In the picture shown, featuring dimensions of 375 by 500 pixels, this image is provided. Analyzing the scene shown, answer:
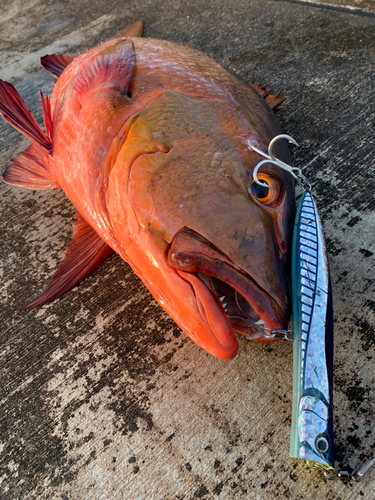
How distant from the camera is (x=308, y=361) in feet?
4.78

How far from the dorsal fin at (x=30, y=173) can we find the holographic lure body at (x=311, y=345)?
187 centimetres

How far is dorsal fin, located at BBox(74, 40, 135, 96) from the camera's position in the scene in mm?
2107

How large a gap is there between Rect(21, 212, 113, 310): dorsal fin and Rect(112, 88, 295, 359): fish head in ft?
2.25

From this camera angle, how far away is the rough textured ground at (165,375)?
5.30 ft

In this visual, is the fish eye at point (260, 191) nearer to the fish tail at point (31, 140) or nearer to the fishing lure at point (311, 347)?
the fishing lure at point (311, 347)

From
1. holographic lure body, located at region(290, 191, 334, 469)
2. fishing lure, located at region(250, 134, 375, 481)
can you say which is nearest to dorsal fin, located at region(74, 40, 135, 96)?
fishing lure, located at region(250, 134, 375, 481)

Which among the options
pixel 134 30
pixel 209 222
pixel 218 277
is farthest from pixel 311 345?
pixel 134 30

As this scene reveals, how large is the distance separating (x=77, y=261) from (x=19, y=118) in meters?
A: 1.05

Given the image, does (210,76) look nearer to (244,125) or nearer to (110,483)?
(244,125)

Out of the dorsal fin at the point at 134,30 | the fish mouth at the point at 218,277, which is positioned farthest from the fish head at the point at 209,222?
the dorsal fin at the point at 134,30

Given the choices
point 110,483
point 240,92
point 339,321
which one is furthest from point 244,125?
point 110,483

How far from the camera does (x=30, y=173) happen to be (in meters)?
2.79

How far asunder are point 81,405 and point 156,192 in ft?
3.62

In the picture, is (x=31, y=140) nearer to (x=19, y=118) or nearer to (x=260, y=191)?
(x=19, y=118)
